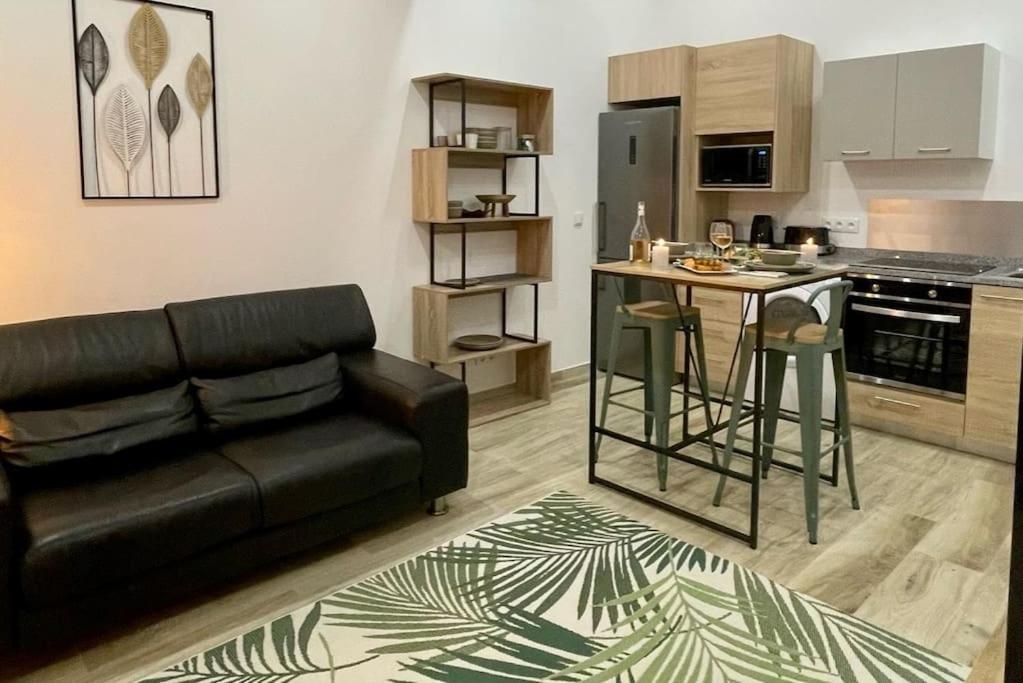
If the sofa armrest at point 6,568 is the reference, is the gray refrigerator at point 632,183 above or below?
above

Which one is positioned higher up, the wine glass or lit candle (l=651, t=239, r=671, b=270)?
the wine glass

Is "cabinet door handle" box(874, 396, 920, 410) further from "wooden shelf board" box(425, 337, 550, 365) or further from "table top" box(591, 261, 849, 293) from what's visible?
"wooden shelf board" box(425, 337, 550, 365)

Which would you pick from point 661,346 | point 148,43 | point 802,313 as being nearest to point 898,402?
point 802,313

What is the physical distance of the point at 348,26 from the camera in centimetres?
413

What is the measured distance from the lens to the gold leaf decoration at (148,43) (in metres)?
3.41

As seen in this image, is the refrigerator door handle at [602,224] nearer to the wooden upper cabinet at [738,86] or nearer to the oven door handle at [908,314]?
the wooden upper cabinet at [738,86]

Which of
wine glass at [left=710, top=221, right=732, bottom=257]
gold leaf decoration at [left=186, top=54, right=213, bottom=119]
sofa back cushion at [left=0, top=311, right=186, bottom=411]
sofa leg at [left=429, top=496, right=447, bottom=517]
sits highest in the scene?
gold leaf decoration at [left=186, top=54, right=213, bottom=119]

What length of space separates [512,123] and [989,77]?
2674mm

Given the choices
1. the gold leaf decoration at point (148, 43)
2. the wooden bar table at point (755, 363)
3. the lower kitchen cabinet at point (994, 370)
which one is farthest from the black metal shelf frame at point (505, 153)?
the lower kitchen cabinet at point (994, 370)

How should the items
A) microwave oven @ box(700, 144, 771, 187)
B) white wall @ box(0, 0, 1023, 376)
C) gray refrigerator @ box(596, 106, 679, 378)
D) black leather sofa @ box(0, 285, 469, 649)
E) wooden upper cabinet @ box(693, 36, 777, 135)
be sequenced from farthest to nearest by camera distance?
1. gray refrigerator @ box(596, 106, 679, 378)
2. microwave oven @ box(700, 144, 771, 187)
3. wooden upper cabinet @ box(693, 36, 777, 135)
4. white wall @ box(0, 0, 1023, 376)
5. black leather sofa @ box(0, 285, 469, 649)

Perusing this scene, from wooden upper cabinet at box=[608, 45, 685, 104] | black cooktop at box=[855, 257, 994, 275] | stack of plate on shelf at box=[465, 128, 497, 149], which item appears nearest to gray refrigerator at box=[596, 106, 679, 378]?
wooden upper cabinet at box=[608, 45, 685, 104]

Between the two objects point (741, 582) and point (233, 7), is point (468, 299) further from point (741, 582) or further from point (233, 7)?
point (741, 582)

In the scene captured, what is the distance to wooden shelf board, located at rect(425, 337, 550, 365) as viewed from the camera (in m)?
4.52

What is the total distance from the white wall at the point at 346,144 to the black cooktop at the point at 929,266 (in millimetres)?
421
